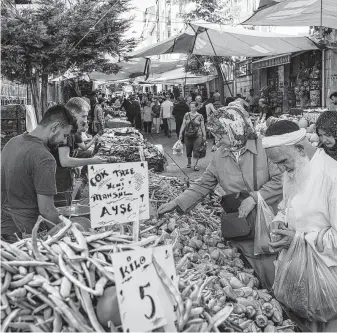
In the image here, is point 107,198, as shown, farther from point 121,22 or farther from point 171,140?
point 171,140

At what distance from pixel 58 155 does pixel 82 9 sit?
3.01 metres

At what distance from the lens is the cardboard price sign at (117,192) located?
8.63ft

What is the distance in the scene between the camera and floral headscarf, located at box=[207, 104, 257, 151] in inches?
143

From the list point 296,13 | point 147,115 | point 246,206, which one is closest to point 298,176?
point 246,206

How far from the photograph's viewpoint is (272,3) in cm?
655

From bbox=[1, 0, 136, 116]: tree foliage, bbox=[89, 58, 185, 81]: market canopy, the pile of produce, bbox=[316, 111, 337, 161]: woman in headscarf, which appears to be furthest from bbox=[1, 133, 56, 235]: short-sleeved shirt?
bbox=[89, 58, 185, 81]: market canopy

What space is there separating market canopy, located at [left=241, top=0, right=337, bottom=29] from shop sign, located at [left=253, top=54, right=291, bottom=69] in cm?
1015

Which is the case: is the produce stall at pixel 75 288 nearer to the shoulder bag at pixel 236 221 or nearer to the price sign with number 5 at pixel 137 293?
the price sign with number 5 at pixel 137 293

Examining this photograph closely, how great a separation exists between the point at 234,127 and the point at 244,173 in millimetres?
354

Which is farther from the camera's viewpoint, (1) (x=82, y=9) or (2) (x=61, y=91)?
(2) (x=61, y=91)

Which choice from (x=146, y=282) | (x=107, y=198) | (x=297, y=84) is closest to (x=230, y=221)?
(x=107, y=198)

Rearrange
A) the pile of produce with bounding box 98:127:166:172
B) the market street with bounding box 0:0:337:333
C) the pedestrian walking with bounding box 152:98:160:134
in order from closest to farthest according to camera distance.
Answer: the market street with bounding box 0:0:337:333 < the pile of produce with bounding box 98:127:166:172 < the pedestrian walking with bounding box 152:98:160:134

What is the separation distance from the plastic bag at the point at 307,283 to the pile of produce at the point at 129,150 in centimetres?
477

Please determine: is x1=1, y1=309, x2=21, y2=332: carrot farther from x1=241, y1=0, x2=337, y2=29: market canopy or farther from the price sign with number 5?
x1=241, y1=0, x2=337, y2=29: market canopy
